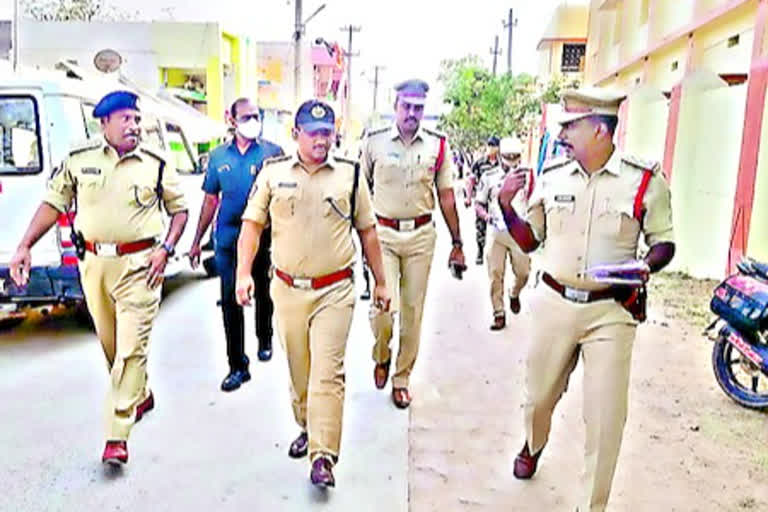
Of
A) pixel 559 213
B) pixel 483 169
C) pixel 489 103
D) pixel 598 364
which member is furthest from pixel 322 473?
pixel 489 103

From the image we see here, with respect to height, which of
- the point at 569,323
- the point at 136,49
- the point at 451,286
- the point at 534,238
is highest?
the point at 136,49

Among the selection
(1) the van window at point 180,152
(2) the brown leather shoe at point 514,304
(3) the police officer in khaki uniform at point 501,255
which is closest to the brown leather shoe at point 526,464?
(3) the police officer in khaki uniform at point 501,255

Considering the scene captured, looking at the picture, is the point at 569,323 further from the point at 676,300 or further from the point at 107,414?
the point at 676,300

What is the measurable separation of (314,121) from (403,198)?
4.05 feet

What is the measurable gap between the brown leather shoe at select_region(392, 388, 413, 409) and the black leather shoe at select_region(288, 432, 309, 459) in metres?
0.88

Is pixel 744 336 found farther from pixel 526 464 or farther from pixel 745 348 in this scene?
pixel 526 464

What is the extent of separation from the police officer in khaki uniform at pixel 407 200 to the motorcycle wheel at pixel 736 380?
6.52ft

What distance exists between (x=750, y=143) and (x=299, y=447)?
5.82 meters

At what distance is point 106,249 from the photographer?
3.85 m

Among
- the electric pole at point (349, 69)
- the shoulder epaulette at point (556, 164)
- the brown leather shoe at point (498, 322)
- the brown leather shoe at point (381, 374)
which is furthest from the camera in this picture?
the electric pole at point (349, 69)

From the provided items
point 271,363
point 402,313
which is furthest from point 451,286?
point 402,313

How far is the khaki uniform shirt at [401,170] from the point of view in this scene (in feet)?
14.9

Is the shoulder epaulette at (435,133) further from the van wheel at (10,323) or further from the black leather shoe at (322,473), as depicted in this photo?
the van wheel at (10,323)

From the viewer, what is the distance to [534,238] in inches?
131
